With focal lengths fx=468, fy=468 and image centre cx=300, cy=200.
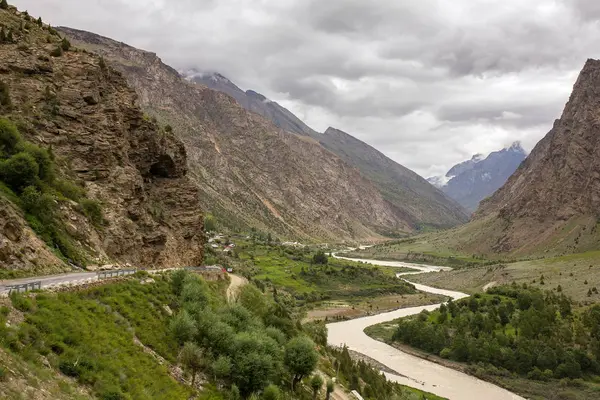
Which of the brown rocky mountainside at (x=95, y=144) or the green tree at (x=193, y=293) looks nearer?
the green tree at (x=193, y=293)

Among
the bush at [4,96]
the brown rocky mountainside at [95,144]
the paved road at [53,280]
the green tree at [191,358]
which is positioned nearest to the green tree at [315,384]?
the green tree at [191,358]

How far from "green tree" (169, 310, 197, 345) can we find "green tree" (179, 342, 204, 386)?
4.22 ft

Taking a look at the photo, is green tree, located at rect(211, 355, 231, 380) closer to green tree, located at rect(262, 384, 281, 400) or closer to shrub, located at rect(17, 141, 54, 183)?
green tree, located at rect(262, 384, 281, 400)

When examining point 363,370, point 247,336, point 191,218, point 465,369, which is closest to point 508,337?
point 465,369

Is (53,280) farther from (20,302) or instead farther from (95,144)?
(95,144)

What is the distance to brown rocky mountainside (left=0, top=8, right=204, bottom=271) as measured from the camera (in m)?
36.9

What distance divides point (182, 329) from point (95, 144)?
22746 mm

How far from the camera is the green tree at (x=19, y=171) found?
2997cm

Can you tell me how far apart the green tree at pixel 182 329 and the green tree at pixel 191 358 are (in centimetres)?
129

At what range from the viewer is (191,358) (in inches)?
955

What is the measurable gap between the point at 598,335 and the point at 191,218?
2460 inches

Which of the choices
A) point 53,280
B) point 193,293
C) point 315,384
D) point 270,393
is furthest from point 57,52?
point 315,384

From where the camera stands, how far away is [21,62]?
40.4 meters

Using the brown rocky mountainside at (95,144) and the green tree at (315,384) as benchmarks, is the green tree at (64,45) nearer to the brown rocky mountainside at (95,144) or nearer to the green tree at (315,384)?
the brown rocky mountainside at (95,144)
